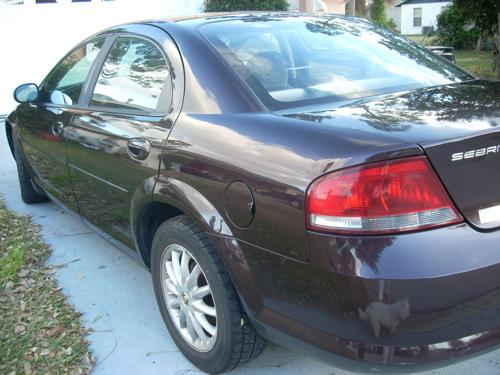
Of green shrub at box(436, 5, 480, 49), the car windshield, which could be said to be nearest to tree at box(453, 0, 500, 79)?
the car windshield

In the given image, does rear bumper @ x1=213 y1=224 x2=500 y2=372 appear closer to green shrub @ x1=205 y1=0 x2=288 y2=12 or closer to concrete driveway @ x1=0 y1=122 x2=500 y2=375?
concrete driveway @ x1=0 y1=122 x2=500 y2=375

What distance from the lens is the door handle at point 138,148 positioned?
272 centimetres

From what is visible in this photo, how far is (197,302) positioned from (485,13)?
10.0 metres

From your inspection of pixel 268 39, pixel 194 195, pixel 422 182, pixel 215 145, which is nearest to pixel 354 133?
pixel 422 182

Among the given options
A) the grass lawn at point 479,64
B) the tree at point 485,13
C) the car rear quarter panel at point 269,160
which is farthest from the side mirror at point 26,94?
the tree at point 485,13

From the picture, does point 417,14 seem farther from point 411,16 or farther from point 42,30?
point 42,30

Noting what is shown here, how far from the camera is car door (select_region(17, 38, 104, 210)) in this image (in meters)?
3.73

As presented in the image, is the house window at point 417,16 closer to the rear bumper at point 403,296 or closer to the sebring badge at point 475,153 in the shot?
the sebring badge at point 475,153

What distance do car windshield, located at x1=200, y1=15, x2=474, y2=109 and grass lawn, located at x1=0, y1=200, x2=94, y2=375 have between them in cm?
168

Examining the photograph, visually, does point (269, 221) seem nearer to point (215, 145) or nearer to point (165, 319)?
point (215, 145)

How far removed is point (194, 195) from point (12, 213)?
10.9ft

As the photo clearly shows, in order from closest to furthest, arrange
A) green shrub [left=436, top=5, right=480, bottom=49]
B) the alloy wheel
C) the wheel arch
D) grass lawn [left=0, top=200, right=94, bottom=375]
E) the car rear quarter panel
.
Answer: the car rear quarter panel → the wheel arch → the alloy wheel → grass lawn [left=0, top=200, right=94, bottom=375] → green shrub [left=436, top=5, right=480, bottom=49]

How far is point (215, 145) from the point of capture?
91.6 inches

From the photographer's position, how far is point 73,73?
13.1 feet
